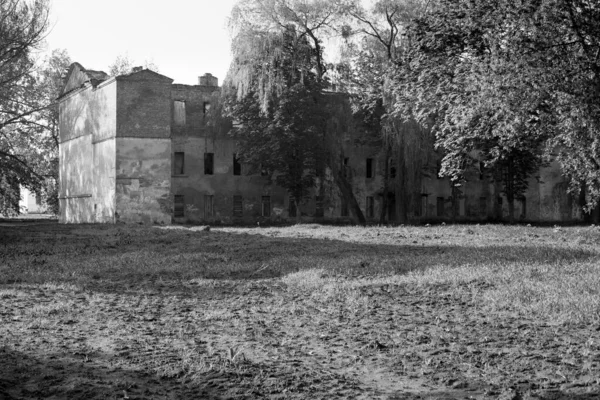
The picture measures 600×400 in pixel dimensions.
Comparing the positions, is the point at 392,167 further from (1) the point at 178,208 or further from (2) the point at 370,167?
(1) the point at 178,208

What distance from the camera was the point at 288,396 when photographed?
598cm

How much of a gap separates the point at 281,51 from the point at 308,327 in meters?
31.0

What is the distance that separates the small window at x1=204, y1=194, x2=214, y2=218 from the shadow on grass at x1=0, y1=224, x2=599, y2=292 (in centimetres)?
2301

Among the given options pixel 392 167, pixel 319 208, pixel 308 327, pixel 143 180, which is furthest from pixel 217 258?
pixel 319 208

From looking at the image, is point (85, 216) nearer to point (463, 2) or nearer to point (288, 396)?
point (463, 2)

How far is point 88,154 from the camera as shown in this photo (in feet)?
Answer: 148

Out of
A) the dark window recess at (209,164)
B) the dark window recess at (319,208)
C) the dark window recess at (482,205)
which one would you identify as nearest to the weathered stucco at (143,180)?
the dark window recess at (209,164)

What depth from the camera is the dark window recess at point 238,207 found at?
48.8 metres

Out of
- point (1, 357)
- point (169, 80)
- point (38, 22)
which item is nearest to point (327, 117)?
point (169, 80)

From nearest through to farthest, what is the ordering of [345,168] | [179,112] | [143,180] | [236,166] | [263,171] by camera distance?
[143,180] → [263,171] → [345,168] → [179,112] → [236,166]

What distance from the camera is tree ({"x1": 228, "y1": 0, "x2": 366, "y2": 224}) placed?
38.4 metres

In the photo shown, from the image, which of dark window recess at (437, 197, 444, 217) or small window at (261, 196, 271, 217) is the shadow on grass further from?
dark window recess at (437, 197, 444, 217)

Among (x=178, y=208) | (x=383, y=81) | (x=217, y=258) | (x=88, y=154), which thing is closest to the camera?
(x=217, y=258)

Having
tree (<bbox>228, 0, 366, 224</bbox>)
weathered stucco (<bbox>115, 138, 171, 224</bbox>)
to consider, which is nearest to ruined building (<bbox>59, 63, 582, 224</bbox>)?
weathered stucco (<bbox>115, 138, 171, 224</bbox>)
